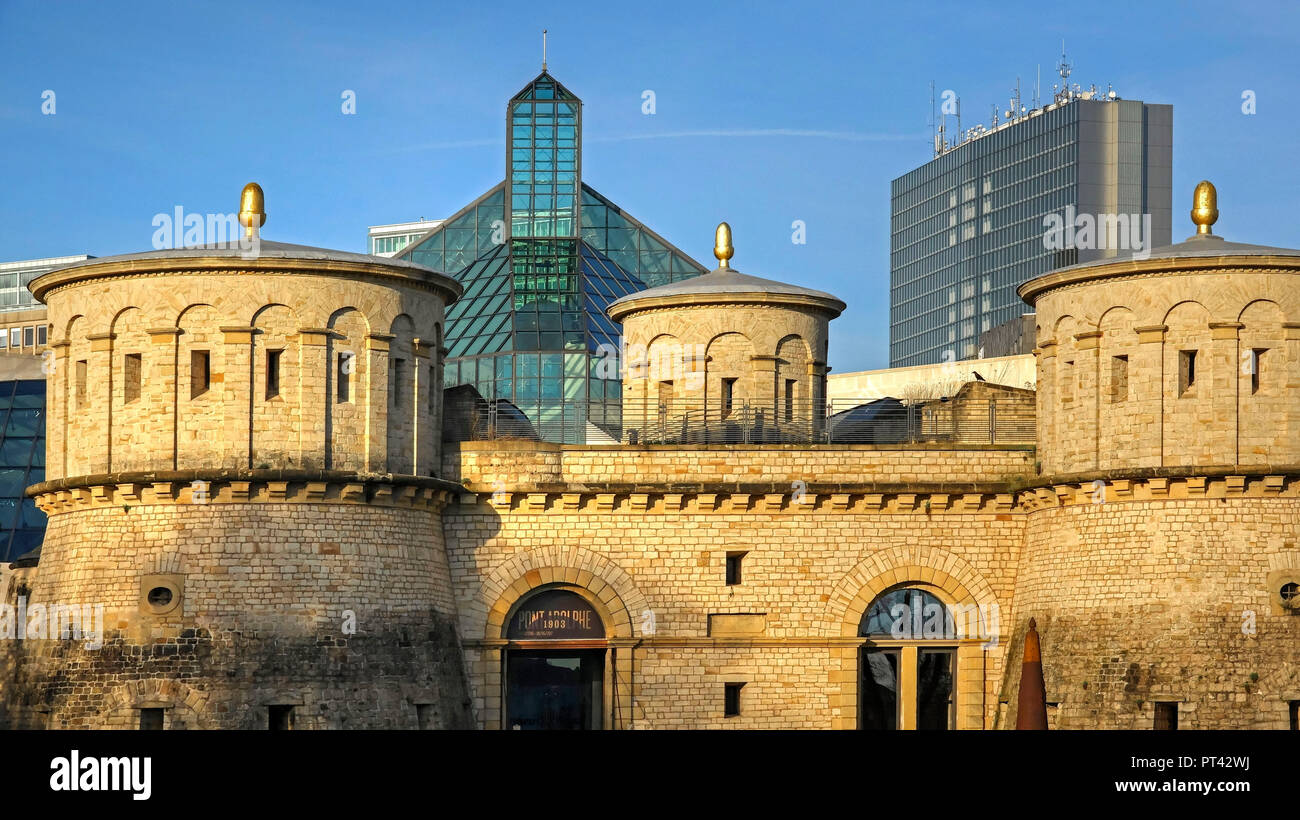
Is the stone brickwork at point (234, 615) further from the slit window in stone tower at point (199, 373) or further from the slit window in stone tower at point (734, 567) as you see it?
the slit window in stone tower at point (734, 567)

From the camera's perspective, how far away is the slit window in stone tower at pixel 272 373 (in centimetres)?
4288

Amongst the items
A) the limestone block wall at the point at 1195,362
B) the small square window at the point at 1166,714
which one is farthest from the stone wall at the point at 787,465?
the small square window at the point at 1166,714

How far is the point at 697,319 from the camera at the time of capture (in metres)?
53.2

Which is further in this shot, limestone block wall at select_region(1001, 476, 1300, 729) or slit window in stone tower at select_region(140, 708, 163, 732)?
limestone block wall at select_region(1001, 476, 1300, 729)

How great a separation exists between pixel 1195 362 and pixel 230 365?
19762 mm

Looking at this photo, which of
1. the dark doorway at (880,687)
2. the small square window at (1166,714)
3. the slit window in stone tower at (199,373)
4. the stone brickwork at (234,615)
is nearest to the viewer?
the stone brickwork at (234,615)

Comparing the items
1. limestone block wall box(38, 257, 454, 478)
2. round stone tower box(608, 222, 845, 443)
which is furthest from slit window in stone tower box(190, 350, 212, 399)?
round stone tower box(608, 222, 845, 443)

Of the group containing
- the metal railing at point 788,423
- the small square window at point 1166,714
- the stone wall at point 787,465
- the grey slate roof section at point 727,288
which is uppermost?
the grey slate roof section at point 727,288

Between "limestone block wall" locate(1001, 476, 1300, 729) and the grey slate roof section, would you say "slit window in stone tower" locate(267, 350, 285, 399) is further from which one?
"limestone block wall" locate(1001, 476, 1300, 729)

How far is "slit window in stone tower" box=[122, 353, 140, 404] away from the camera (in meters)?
43.1

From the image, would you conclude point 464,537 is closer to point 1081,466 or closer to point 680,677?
point 680,677

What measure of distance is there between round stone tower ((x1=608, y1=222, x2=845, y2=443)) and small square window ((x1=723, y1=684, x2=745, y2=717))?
24.5 ft

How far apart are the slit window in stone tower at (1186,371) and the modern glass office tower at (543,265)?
38.8 meters

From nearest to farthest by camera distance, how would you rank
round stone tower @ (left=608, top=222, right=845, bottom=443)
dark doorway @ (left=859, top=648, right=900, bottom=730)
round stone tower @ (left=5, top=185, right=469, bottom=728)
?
round stone tower @ (left=5, top=185, right=469, bottom=728), dark doorway @ (left=859, top=648, right=900, bottom=730), round stone tower @ (left=608, top=222, right=845, bottom=443)
